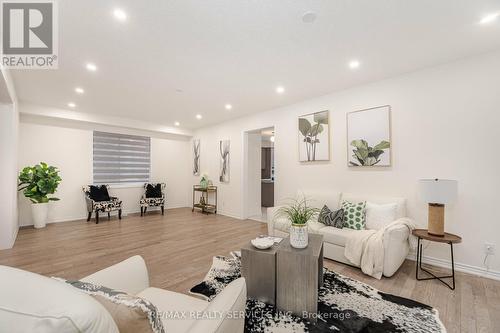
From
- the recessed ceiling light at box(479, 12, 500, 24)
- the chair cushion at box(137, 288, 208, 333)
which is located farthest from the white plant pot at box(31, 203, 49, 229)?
the recessed ceiling light at box(479, 12, 500, 24)

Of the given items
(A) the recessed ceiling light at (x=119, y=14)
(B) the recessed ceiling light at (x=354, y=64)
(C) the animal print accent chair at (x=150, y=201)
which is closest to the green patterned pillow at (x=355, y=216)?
(B) the recessed ceiling light at (x=354, y=64)

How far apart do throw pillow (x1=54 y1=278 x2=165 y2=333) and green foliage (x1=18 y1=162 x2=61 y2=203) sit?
5.19m

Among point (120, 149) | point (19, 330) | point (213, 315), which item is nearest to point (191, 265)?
point (213, 315)

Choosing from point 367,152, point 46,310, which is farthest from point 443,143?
point 46,310

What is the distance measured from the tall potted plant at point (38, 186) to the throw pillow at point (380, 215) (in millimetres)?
5985

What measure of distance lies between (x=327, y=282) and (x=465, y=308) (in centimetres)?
119

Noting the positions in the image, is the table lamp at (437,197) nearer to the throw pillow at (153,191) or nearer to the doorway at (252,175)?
the doorway at (252,175)

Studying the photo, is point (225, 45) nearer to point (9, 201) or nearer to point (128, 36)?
point (128, 36)

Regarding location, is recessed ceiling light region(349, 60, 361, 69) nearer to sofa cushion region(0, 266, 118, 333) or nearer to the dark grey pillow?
the dark grey pillow

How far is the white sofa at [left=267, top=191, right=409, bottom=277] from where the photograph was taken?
255cm

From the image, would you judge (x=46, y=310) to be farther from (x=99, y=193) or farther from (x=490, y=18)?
(x=99, y=193)

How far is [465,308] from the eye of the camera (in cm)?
200

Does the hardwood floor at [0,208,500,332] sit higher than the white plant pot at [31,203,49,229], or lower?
lower

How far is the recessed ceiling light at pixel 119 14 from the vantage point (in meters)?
1.97
